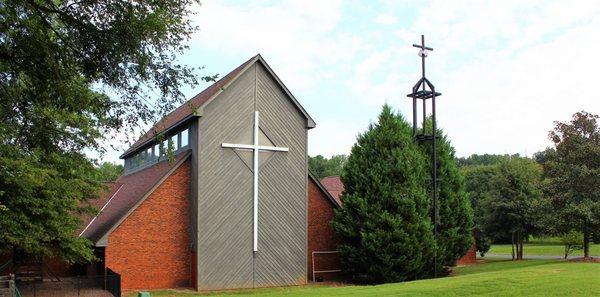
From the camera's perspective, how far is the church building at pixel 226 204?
24.8m

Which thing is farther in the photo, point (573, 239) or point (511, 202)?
point (511, 202)

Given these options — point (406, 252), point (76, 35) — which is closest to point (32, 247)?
point (76, 35)

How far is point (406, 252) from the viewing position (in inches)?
1048

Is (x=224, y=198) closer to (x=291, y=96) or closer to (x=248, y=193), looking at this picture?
(x=248, y=193)

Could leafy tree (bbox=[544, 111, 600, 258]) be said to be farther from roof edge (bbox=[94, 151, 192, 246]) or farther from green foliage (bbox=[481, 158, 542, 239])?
roof edge (bbox=[94, 151, 192, 246])

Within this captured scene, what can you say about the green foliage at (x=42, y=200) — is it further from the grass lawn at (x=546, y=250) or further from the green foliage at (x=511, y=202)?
the grass lawn at (x=546, y=250)

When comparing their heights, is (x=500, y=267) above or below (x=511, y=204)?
below

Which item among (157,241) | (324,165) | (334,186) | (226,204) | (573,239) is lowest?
(573,239)

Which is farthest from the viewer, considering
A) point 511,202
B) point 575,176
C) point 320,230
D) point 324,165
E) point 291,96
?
point 324,165

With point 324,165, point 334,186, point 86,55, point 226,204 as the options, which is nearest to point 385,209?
point 226,204

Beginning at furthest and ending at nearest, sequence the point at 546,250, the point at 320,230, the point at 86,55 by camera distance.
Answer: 1. the point at 546,250
2. the point at 320,230
3. the point at 86,55

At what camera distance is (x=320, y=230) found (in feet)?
96.5

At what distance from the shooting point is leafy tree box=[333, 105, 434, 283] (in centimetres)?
2652

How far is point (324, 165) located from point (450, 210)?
248 feet
